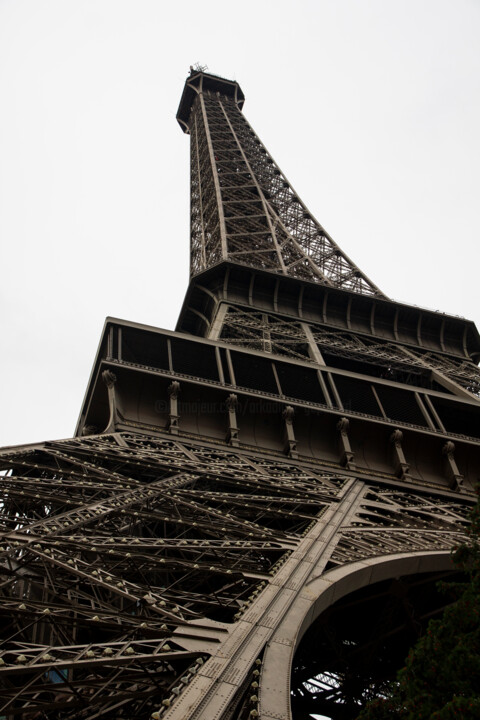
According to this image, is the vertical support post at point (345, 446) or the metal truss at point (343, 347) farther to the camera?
the metal truss at point (343, 347)

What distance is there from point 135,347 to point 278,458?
18.5 ft

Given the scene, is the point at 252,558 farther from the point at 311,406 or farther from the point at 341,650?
the point at 311,406

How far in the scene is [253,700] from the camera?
270 inches

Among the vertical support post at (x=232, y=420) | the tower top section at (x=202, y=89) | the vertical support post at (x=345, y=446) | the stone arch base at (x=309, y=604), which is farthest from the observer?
the tower top section at (x=202, y=89)

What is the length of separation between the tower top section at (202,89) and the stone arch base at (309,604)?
75.1m

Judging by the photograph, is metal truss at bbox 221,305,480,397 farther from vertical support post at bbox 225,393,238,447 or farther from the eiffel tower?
vertical support post at bbox 225,393,238,447

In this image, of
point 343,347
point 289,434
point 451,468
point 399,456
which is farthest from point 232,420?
point 343,347

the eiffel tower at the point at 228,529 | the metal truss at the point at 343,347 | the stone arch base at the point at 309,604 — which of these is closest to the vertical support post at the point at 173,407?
the eiffel tower at the point at 228,529

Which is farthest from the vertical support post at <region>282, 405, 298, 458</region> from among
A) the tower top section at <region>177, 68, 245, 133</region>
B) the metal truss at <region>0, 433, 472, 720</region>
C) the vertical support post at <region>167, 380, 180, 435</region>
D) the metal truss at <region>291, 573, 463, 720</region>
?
the tower top section at <region>177, 68, 245, 133</region>

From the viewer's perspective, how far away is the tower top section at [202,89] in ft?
271

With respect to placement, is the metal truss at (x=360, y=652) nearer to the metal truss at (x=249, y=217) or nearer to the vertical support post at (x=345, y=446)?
the vertical support post at (x=345, y=446)

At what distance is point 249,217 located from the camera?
5306 cm

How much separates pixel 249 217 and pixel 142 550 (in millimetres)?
43934

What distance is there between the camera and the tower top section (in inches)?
3258
